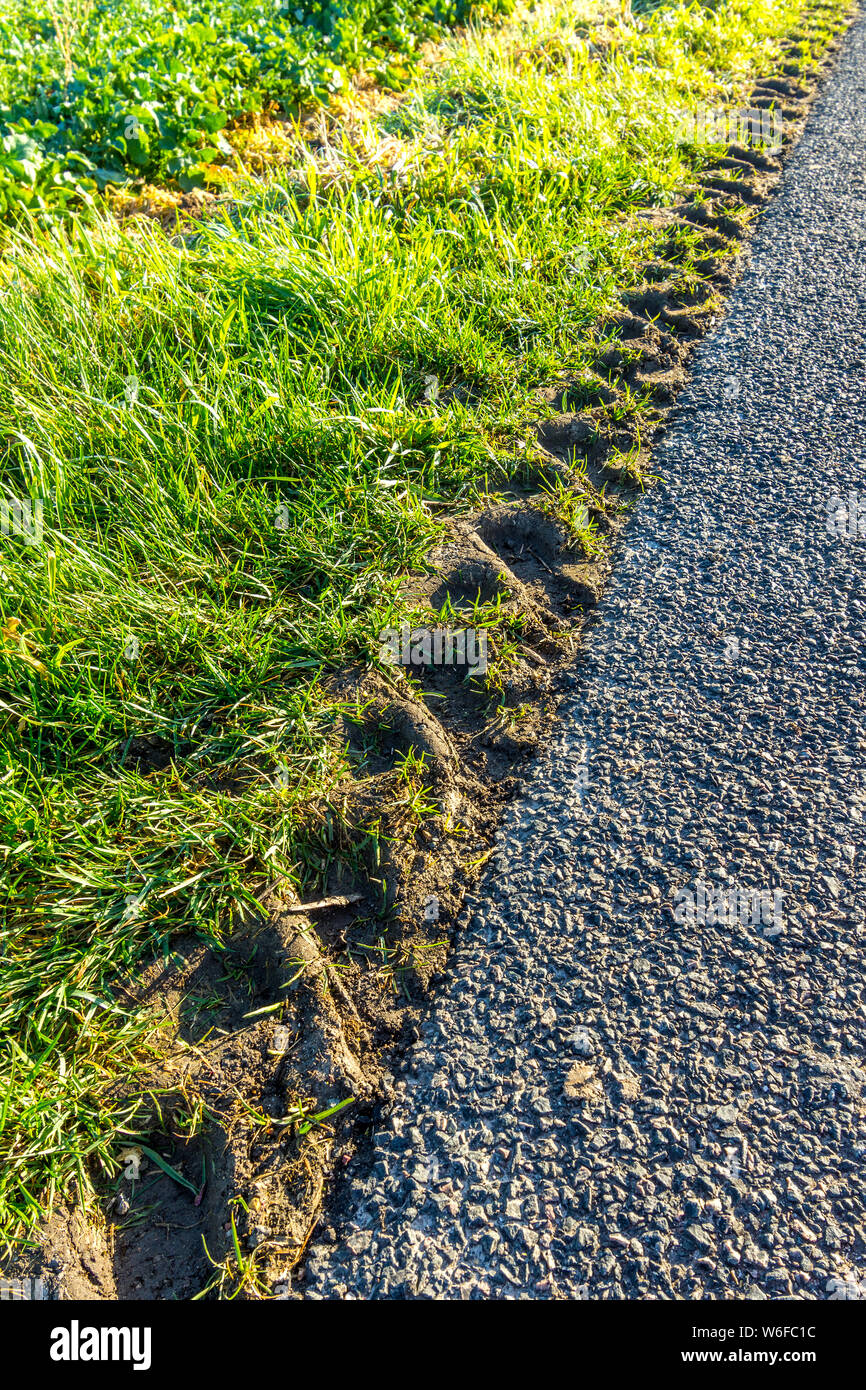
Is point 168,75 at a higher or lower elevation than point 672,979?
higher

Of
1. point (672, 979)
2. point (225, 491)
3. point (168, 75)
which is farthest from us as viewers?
point (168, 75)

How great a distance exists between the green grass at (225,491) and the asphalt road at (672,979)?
1.49 feet

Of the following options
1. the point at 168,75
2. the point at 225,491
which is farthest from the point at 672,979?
the point at 168,75

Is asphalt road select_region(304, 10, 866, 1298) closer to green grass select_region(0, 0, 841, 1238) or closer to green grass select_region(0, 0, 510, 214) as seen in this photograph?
green grass select_region(0, 0, 841, 1238)

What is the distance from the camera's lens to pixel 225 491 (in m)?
2.63

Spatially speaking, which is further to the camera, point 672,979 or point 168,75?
point 168,75

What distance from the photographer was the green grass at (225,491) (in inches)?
73.4

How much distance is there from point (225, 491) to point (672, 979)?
1.95 m

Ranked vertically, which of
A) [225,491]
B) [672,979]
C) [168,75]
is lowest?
[672,979]

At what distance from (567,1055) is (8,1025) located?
1161mm

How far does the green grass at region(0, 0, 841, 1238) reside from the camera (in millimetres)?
1863

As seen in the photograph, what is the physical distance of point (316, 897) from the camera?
6.35 feet

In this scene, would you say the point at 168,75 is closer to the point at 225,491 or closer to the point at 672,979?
the point at 225,491

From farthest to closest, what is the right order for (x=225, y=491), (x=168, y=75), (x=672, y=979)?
(x=168, y=75)
(x=225, y=491)
(x=672, y=979)
